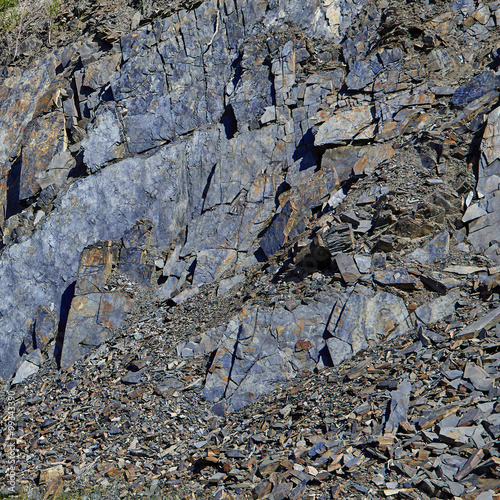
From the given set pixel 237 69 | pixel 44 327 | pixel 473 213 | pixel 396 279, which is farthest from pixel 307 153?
pixel 44 327

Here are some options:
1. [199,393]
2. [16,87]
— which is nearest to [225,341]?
[199,393]

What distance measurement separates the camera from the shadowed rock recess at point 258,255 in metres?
8.20

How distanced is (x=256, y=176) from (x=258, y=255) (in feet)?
8.46

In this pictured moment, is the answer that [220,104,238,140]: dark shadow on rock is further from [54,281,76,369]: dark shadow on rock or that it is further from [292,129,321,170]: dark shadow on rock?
[54,281,76,369]: dark shadow on rock

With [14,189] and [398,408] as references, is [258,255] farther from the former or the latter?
[14,189]

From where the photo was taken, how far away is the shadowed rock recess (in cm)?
820

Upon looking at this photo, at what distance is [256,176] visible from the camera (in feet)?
48.5

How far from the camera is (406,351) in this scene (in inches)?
358

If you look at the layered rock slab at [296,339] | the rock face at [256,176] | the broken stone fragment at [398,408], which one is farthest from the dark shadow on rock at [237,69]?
the broken stone fragment at [398,408]

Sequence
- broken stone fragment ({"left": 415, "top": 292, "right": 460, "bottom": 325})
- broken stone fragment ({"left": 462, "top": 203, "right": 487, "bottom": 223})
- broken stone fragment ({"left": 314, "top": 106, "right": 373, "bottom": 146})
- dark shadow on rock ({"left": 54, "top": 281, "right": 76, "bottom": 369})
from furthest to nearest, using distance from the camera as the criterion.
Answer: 1. dark shadow on rock ({"left": 54, "top": 281, "right": 76, "bottom": 369})
2. broken stone fragment ({"left": 314, "top": 106, "right": 373, "bottom": 146})
3. broken stone fragment ({"left": 462, "top": 203, "right": 487, "bottom": 223})
4. broken stone fragment ({"left": 415, "top": 292, "right": 460, "bottom": 325})

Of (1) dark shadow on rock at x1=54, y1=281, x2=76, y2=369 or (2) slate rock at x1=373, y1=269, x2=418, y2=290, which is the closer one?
(2) slate rock at x1=373, y1=269, x2=418, y2=290

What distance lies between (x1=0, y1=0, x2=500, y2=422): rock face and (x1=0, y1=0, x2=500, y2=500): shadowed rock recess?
0.06 metres

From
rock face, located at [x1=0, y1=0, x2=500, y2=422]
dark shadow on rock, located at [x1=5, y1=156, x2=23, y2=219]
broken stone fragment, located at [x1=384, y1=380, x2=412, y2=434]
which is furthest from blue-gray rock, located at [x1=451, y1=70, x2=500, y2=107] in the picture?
dark shadow on rock, located at [x1=5, y1=156, x2=23, y2=219]

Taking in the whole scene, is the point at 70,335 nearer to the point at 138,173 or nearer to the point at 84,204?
the point at 84,204
